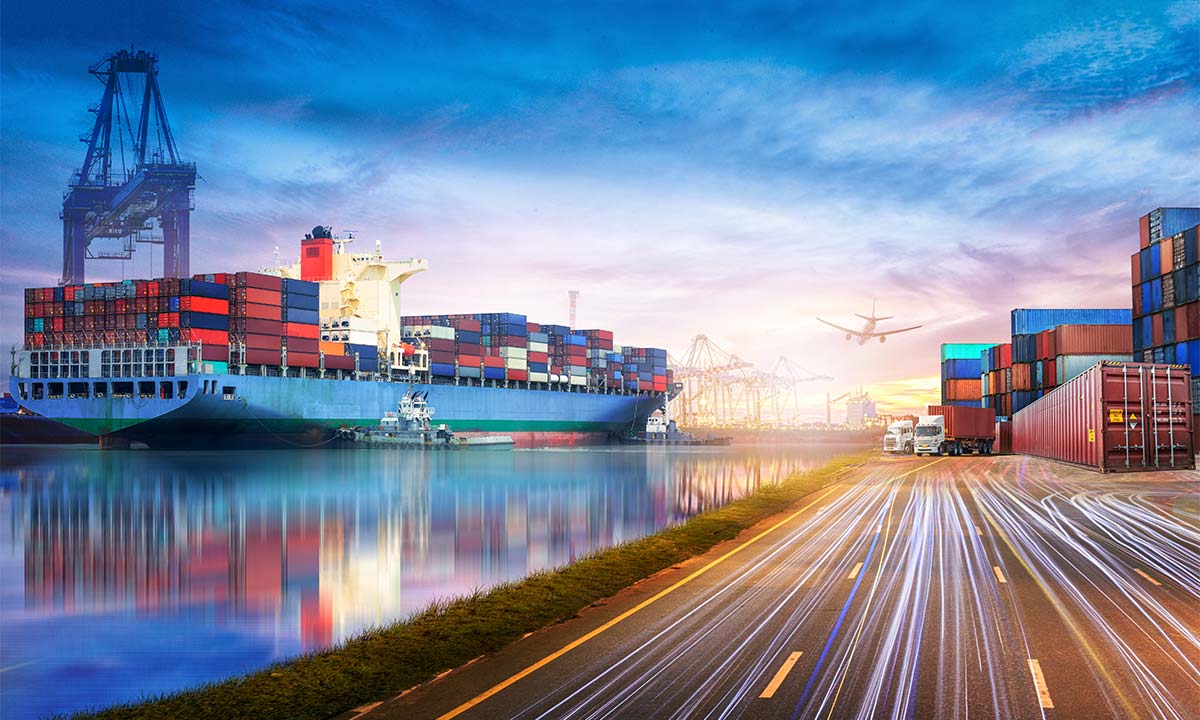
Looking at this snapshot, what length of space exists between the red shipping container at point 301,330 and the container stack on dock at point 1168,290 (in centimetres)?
6692

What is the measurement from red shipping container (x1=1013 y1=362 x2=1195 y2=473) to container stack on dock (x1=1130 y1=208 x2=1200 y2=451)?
8.61 meters

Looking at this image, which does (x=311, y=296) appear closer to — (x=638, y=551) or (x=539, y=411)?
(x=539, y=411)

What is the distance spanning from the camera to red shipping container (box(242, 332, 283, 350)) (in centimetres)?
8156

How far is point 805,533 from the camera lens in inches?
969

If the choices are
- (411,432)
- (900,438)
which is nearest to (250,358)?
(411,432)

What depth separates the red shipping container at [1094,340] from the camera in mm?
71688

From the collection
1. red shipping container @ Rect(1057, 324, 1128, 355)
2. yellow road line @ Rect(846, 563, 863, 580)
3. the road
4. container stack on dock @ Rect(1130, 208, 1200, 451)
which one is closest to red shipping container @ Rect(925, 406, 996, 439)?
red shipping container @ Rect(1057, 324, 1128, 355)

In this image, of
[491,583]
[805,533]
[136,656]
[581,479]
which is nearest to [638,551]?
[491,583]

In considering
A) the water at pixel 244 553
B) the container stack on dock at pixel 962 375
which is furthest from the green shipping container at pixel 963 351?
the water at pixel 244 553

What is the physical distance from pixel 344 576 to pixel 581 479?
33211 millimetres

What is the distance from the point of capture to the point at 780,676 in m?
10.7

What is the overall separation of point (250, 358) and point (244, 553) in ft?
195

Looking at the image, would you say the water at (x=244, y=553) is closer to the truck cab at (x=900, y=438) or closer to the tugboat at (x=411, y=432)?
the truck cab at (x=900, y=438)

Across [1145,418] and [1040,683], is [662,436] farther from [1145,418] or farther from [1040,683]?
[1040,683]
